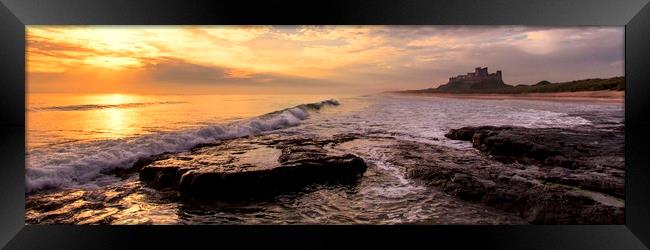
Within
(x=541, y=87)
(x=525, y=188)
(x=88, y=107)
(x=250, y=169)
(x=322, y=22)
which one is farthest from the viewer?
(x=541, y=87)

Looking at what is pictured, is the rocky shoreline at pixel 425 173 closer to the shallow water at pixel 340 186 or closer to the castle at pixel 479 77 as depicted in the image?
the shallow water at pixel 340 186

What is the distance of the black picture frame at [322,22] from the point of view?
2.74 m

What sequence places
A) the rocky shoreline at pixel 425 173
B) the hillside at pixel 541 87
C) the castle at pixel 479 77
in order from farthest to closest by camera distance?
1. the castle at pixel 479 77
2. the hillside at pixel 541 87
3. the rocky shoreline at pixel 425 173

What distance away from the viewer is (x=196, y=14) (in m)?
2.79

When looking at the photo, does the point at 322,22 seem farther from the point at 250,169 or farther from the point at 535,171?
the point at 535,171

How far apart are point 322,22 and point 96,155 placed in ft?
7.40

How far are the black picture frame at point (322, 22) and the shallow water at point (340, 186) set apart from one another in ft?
0.29

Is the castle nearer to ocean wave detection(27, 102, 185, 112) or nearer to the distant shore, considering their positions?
the distant shore

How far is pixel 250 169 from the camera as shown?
3.04m

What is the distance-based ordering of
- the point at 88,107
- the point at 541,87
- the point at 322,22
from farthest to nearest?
the point at 541,87 → the point at 88,107 → the point at 322,22

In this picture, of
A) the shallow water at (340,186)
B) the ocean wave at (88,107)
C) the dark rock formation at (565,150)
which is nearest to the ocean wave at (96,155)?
the shallow water at (340,186)

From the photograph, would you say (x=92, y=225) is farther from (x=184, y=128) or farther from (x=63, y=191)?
(x=184, y=128)

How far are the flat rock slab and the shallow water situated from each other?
9cm

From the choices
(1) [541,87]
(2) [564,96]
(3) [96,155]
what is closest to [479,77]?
(1) [541,87]
